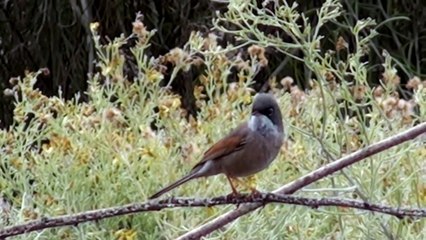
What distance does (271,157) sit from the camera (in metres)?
1.84

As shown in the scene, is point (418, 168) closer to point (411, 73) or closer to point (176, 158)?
point (176, 158)

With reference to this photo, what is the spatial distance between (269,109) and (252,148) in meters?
0.08

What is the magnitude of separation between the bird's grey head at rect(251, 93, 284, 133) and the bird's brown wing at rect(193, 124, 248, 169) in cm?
5

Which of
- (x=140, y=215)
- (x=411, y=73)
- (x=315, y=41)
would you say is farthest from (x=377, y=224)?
(x=411, y=73)

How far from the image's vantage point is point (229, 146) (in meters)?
1.92

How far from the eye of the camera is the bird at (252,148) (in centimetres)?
185

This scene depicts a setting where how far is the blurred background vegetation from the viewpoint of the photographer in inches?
192

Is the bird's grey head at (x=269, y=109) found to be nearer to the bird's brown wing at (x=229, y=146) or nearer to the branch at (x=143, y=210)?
the bird's brown wing at (x=229, y=146)

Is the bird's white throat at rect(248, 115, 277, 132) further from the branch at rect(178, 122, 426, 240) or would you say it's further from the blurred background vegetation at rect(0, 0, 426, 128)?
the blurred background vegetation at rect(0, 0, 426, 128)

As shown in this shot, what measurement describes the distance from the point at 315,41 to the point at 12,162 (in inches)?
35.8

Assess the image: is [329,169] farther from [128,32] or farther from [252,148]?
[128,32]

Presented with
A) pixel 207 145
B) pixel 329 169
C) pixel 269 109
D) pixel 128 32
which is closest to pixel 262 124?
pixel 269 109

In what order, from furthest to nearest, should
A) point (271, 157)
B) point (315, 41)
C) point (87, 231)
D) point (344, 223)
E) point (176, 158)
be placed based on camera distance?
point (176, 158), point (87, 231), point (344, 223), point (271, 157), point (315, 41)

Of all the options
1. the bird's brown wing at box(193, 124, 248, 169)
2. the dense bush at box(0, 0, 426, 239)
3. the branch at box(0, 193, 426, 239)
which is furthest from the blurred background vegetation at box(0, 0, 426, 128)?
the branch at box(0, 193, 426, 239)
